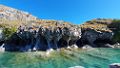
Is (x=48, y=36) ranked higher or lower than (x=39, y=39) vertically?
higher

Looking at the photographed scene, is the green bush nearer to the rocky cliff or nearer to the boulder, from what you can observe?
the rocky cliff

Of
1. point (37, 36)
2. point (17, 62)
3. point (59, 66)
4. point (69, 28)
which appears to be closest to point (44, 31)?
point (37, 36)

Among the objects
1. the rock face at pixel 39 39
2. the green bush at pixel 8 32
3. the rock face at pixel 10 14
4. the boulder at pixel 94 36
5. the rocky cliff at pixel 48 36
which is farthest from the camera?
the rock face at pixel 10 14

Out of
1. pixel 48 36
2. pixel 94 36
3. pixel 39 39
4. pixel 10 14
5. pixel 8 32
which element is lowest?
pixel 39 39

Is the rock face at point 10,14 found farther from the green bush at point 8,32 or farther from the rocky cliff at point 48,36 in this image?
the green bush at point 8,32

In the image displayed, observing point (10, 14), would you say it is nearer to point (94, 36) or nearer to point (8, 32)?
point (8, 32)

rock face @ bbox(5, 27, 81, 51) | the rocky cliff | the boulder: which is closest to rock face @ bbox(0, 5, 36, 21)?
the rocky cliff

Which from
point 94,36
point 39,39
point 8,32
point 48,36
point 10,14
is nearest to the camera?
point 48,36

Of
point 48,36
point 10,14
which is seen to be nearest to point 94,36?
point 48,36

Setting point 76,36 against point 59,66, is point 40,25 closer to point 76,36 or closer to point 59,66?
point 76,36

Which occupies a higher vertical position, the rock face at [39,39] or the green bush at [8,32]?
the green bush at [8,32]

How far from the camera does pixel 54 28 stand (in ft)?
238

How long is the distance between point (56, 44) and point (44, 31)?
5.80 m

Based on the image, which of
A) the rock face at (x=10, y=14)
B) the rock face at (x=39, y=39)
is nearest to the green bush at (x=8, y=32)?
the rock face at (x=39, y=39)
